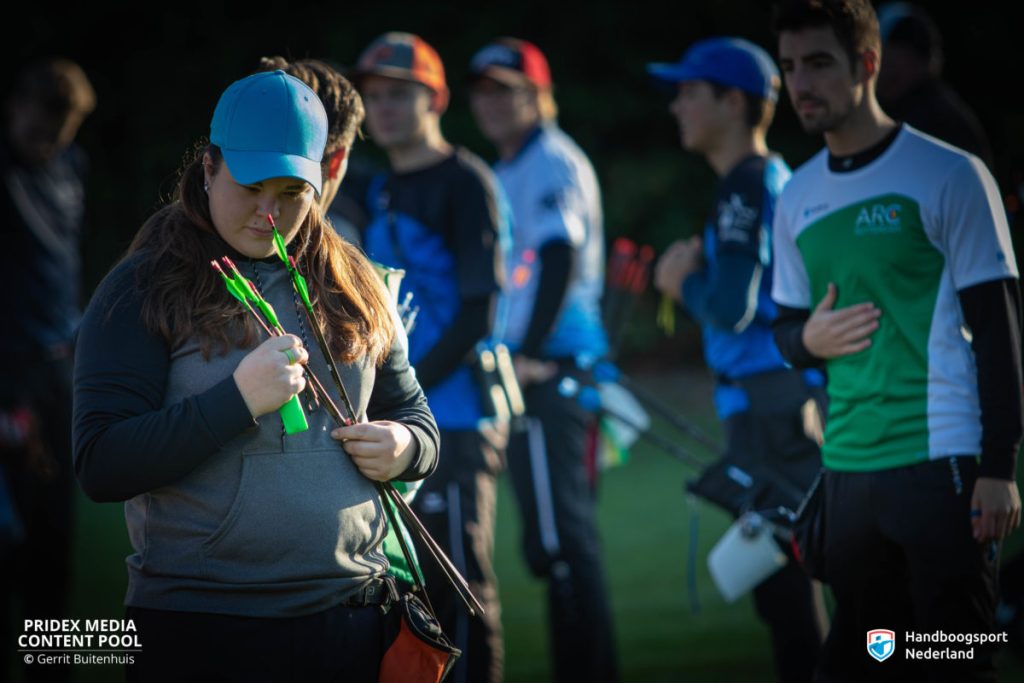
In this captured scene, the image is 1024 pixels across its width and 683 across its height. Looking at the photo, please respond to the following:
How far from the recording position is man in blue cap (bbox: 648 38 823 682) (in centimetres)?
366

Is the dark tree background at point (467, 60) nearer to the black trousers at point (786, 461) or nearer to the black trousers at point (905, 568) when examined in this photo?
the black trousers at point (786, 461)

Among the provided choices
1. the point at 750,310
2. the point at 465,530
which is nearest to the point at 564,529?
the point at 465,530

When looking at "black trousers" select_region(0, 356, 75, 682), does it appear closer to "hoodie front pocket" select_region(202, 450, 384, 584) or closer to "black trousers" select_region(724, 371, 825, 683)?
"black trousers" select_region(724, 371, 825, 683)

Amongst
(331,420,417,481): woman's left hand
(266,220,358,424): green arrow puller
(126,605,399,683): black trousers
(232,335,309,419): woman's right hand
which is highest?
(266,220,358,424): green arrow puller

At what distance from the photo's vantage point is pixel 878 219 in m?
2.84

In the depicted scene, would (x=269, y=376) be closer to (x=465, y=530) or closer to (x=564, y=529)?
(x=465, y=530)

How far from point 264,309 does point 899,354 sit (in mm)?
1482

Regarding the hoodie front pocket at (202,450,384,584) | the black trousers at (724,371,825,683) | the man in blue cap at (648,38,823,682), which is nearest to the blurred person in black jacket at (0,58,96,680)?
the man in blue cap at (648,38,823,682)

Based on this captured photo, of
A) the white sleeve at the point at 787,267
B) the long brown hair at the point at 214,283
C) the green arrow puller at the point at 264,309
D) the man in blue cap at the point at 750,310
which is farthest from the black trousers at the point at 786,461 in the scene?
the green arrow puller at the point at 264,309

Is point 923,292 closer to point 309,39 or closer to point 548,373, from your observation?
point 548,373

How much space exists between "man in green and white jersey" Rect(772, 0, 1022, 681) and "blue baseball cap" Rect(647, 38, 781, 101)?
912 millimetres

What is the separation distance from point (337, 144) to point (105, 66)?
11.4 m

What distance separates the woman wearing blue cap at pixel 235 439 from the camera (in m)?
2.05

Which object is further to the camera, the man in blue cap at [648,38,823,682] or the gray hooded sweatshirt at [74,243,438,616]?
the man in blue cap at [648,38,823,682]
